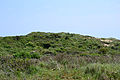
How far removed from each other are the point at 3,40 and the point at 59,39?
7270mm

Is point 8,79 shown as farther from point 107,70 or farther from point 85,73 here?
point 107,70

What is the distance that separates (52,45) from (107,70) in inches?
681

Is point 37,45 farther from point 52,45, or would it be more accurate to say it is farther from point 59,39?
point 59,39

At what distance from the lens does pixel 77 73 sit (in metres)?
5.49

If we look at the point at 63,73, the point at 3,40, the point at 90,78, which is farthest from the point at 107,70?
the point at 3,40

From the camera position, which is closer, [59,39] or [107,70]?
[107,70]

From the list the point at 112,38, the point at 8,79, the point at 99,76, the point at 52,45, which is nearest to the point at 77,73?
the point at 99,76

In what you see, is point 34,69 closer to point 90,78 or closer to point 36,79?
point 36,79

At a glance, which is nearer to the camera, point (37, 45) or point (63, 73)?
point (63, 73)

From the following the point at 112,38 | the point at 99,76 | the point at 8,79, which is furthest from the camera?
the point at 112,38

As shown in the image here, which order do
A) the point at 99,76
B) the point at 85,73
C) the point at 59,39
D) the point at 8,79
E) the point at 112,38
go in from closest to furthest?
the point at 8,79
the point at 99,76
the point at 85,73
the point at 59,39
the point at 112,38

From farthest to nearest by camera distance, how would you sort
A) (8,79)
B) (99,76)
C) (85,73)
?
(85,73)
(99,76)
(8,79)

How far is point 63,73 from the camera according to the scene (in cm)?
545

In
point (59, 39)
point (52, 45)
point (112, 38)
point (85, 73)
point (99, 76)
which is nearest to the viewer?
point (99, 76)
